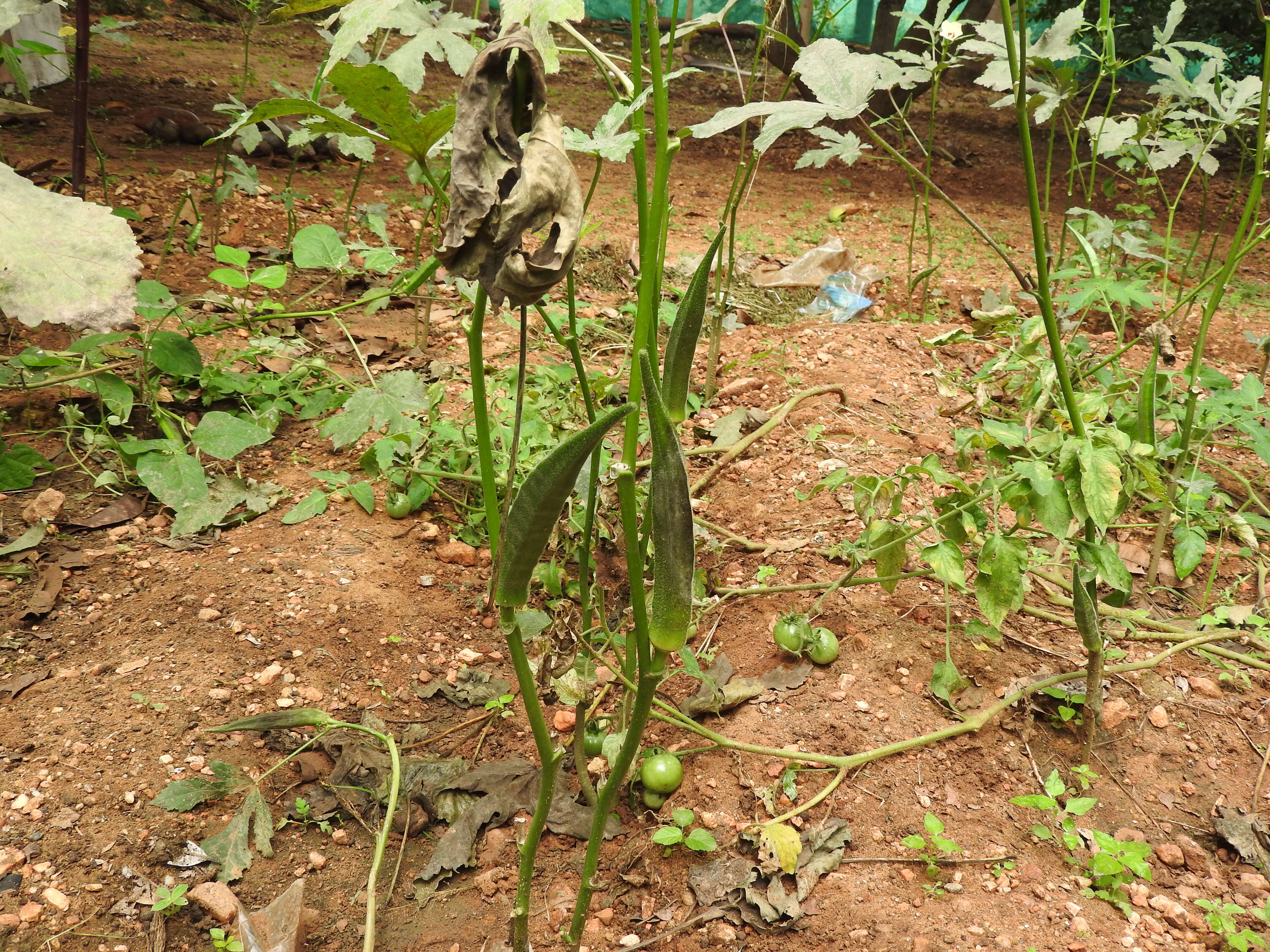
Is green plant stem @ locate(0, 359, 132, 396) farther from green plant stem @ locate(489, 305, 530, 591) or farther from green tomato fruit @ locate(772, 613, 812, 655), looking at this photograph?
green tomato fruit @ locate(772, 613, 812, 655)

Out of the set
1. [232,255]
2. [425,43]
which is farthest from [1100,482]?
[232,255]

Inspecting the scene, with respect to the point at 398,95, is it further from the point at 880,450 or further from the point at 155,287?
the point at 880,450

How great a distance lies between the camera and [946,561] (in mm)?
1664

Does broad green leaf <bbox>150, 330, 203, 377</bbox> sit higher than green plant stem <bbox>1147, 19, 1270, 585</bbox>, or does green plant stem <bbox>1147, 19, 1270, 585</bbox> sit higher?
green plant stem <bbox>1147, 19, 1270, 585</bbox>

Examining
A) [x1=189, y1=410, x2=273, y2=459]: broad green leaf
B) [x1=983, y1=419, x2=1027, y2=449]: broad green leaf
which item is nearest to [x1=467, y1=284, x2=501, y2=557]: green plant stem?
[x1=983, y1=419, x2=1027, y2=449]: broad green leaf

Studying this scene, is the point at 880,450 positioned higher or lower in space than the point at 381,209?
lower

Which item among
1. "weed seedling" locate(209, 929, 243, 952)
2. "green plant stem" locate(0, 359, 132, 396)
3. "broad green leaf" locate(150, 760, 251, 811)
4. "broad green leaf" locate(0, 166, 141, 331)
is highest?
"broad green leaf" locate(0, 166, 141, 331)

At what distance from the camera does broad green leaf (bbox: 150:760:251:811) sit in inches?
62.4

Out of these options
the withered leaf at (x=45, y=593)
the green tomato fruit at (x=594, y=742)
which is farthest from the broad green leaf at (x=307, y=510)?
the green tomato fruit at (x=594, y=742)

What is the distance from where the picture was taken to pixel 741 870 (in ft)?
5.16

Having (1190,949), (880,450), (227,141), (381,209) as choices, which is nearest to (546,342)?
(381,209)

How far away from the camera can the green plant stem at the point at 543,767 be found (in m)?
1.15

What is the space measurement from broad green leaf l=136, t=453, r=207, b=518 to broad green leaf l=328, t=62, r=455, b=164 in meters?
1.50

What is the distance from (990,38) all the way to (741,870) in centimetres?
229
